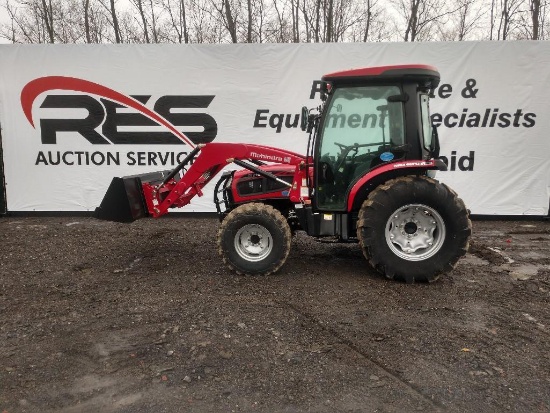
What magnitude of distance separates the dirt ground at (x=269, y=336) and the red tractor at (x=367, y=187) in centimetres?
30

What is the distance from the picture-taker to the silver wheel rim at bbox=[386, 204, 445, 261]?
4516mm

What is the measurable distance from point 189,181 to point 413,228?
2.49m

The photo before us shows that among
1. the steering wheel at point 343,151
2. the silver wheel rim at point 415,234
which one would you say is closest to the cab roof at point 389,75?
the steering wheel at point 343,151

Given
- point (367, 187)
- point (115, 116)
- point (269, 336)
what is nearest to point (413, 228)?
point (367, 187)

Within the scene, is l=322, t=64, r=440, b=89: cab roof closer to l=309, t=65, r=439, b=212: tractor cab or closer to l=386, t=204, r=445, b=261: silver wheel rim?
l=309, t=65, r=439, b=212: tractor cab

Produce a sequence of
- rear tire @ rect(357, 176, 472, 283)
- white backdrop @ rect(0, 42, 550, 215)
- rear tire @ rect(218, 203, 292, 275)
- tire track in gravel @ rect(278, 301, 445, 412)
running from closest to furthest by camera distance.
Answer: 1. tire track in gravel @ rect(278, 301, 445, 412)
2. rear tire @ rect(357, 176, 472, 283)
3. rear tire @ rect(218, 203, 292, 275)
4. white backdrop @ rect(0, 42, 550, 215)

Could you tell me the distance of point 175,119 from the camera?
7.65 metres

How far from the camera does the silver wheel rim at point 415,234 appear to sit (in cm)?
452

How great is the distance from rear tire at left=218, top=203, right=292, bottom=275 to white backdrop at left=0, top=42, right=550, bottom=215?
326cm

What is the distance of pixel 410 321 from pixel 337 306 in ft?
2.09

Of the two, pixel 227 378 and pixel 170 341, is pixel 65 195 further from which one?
pixel 227 378

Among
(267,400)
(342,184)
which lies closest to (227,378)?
(267,400)

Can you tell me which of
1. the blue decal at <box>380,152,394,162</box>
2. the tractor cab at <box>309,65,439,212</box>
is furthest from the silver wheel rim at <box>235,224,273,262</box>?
the blue decal at <box>380,152,394,162</box>

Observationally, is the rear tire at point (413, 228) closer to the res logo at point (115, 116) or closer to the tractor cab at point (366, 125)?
the tractor cab at point (366, 125)
